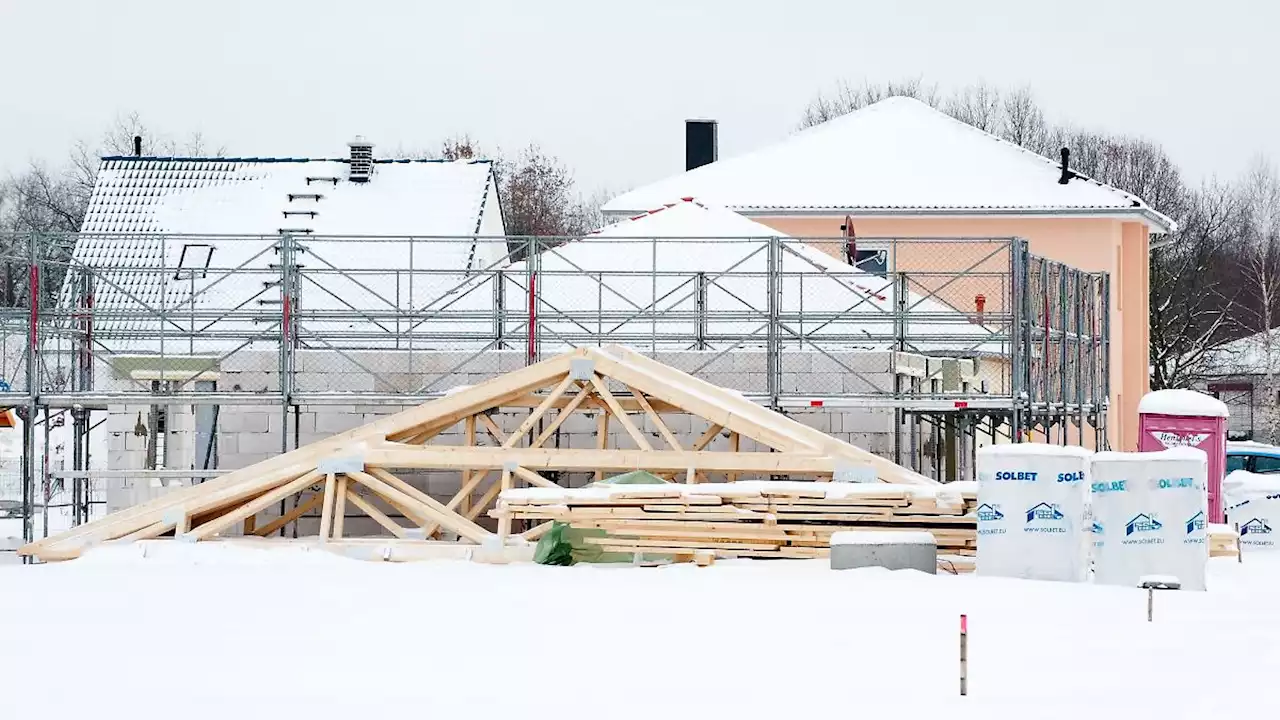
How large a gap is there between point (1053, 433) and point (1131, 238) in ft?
35.1

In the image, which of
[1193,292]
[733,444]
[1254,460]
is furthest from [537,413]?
[1193,292]

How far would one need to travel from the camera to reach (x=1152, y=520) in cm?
1756

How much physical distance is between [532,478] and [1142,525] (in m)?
6.20

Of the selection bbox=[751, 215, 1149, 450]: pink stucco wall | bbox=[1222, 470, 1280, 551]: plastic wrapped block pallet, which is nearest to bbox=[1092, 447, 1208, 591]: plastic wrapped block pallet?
bbox=[1222, 470, 1280, 551]: plastic wrapped block pallet

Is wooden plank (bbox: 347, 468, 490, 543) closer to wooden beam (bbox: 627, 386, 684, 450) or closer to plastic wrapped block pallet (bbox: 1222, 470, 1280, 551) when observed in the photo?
wooden beam (bbox: 627, 386, 684, 450)

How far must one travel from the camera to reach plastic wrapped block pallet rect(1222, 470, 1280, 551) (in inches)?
1018

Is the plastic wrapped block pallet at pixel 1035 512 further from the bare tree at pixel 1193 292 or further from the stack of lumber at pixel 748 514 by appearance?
the bare tree at pixel 1193 292

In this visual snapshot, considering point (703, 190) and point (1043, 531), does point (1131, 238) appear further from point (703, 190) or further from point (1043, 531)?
point (1043, 531)

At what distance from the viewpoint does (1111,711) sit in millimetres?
11250

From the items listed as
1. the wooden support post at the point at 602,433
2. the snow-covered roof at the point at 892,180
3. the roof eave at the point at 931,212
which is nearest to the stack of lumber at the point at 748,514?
the wooden support post at the point at 602,433

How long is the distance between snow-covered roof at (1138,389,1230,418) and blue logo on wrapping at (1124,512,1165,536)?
609cm

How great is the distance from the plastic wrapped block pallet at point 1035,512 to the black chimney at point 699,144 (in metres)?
33.1

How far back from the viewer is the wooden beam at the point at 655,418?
69.1 feet

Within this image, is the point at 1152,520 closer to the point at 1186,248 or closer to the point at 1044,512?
the point at 1044,512
